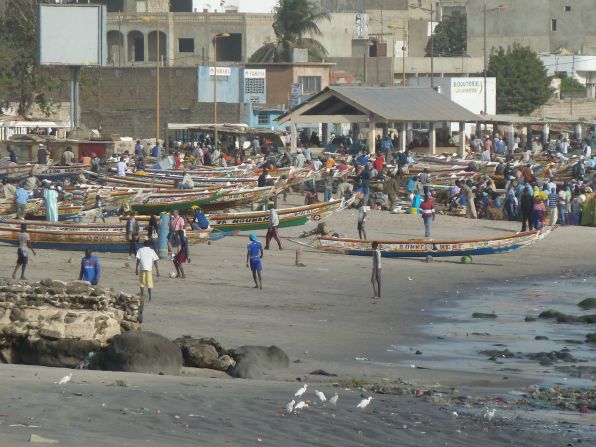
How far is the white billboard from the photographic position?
68188 millimetres

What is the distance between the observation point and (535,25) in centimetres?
11256

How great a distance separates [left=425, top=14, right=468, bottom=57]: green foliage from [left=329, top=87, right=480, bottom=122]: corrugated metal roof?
62.7m

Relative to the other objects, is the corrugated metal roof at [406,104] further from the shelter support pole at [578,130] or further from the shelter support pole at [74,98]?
the shelter support pole at [74,98]

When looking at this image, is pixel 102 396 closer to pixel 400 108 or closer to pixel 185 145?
pixel 400 108

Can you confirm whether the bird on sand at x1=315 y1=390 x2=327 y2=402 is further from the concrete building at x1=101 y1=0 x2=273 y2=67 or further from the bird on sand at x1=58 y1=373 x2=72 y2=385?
the concrete building at x1=101 y1=0 x2=273 y2=67

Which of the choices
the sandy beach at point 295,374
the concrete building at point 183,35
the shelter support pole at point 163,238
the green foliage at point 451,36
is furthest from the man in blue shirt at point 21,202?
the green foliage at point 451,36

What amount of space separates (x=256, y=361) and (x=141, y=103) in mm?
65613

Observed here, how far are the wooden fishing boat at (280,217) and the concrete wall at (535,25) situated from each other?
74259mm

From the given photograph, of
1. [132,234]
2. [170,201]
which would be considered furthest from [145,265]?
[170,201]

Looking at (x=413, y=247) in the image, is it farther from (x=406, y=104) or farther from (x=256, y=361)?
(x=406, y=104)

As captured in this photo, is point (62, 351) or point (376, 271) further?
point (376, 271)

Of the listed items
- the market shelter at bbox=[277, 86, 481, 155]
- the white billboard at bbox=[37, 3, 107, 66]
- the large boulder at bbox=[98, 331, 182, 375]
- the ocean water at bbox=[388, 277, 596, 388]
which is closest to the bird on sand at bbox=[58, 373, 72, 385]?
the large boulder at bbox=[98, 331, 182, 375]

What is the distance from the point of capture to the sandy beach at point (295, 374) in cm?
1398

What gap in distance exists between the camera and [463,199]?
44875 millimetres
